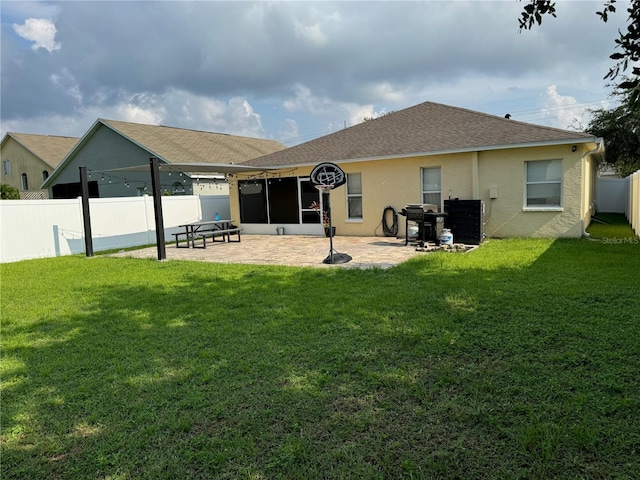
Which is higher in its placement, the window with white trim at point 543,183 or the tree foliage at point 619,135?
the tree foliage at point 619,135

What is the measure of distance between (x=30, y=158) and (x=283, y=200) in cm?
2404

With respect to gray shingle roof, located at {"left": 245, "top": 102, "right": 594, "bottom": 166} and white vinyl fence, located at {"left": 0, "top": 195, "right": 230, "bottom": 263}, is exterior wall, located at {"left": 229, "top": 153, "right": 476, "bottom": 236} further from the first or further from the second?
white vinyl fence, located at {"left": 0, "top": 195, "right": 230, "bottom": 263}

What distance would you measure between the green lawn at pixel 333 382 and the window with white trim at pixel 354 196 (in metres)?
7.70

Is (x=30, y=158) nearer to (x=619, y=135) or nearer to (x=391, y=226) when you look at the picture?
(x=391, y=226)

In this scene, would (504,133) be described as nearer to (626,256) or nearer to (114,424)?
(626,256)

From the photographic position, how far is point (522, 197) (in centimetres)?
1147

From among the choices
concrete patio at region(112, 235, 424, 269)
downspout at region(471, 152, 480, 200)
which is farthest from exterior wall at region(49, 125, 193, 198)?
downspout at region(471, 152, 480, 200)

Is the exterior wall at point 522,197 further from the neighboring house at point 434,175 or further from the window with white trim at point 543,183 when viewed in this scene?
the window with white trim at point 543,183

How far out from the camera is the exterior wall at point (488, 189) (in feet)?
35.6

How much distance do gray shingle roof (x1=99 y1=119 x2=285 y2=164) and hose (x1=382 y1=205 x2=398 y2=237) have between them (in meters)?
10.4

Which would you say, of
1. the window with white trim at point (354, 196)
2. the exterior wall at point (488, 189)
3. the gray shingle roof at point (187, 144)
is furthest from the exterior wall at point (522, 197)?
the gray shingle roof at point (187, 144)

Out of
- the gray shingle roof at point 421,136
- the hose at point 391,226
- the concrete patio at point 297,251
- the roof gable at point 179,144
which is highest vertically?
the roof gable at point 179,144

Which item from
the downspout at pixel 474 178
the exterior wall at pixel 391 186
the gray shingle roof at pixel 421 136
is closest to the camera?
the gray shingle roof at pixel 421 136

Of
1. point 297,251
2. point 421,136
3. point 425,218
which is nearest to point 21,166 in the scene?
point 297,251
